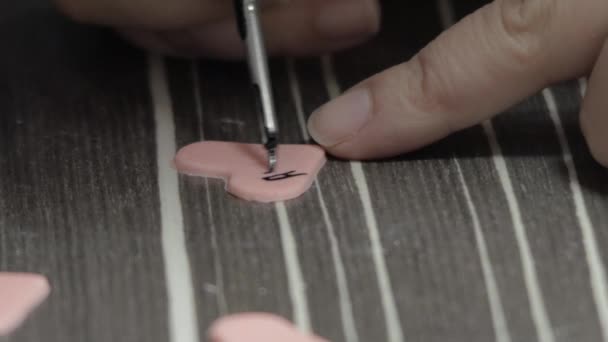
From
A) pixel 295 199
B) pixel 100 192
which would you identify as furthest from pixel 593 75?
pixel 100 192

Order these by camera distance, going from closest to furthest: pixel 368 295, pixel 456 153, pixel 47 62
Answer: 1. pixel 368 295
2. pixel 456 153
3. pixel 47 62

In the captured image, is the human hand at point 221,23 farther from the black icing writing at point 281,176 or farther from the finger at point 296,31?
the black icing writing at point 281,176

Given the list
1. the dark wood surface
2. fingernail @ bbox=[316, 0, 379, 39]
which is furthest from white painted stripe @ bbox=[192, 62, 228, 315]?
fingernail @ bbox=[316, 0, 379, 39]

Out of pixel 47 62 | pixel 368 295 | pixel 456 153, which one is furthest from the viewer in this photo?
pixel 47 62

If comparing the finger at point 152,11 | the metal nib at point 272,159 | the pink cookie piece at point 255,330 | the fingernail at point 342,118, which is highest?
the finger at point 152,11

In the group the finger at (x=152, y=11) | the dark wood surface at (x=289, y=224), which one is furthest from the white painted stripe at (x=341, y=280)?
the finger at (x=152, y=11)

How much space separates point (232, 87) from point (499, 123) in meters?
0.20

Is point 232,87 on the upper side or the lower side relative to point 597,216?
upper

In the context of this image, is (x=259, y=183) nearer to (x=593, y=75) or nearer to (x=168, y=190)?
(x=168, y=190)

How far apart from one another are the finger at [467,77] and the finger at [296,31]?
0.33 ft

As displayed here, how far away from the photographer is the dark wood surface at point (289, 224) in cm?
49

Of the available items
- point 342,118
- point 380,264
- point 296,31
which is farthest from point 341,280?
point 296,31

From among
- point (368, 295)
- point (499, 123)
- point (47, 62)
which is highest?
point (47, 62)

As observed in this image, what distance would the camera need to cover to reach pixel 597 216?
1.80ft
